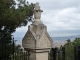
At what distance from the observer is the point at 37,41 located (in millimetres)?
7168

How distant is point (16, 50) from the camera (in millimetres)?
9109

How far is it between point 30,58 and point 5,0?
202cm

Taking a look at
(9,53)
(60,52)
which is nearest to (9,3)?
(9,53)

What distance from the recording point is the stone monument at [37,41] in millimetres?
7227

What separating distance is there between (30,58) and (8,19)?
1.45m

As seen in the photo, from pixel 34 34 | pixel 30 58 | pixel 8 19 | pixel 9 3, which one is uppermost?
pixel 9 3

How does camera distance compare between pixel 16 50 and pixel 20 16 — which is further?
pixel 16 50

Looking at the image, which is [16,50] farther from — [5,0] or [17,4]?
[5,0]

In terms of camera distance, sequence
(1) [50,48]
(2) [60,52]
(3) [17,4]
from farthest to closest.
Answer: (3) [17,4]
(2) [60,52]
(1) [50,48]

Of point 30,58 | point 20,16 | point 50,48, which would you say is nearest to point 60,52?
point 50,48

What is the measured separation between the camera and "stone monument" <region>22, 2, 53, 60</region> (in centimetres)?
723

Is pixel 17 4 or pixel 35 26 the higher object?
pixel 17 4

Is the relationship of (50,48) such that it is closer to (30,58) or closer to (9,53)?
(30,58)

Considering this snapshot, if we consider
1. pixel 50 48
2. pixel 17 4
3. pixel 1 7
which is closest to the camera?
pixel 1 7
